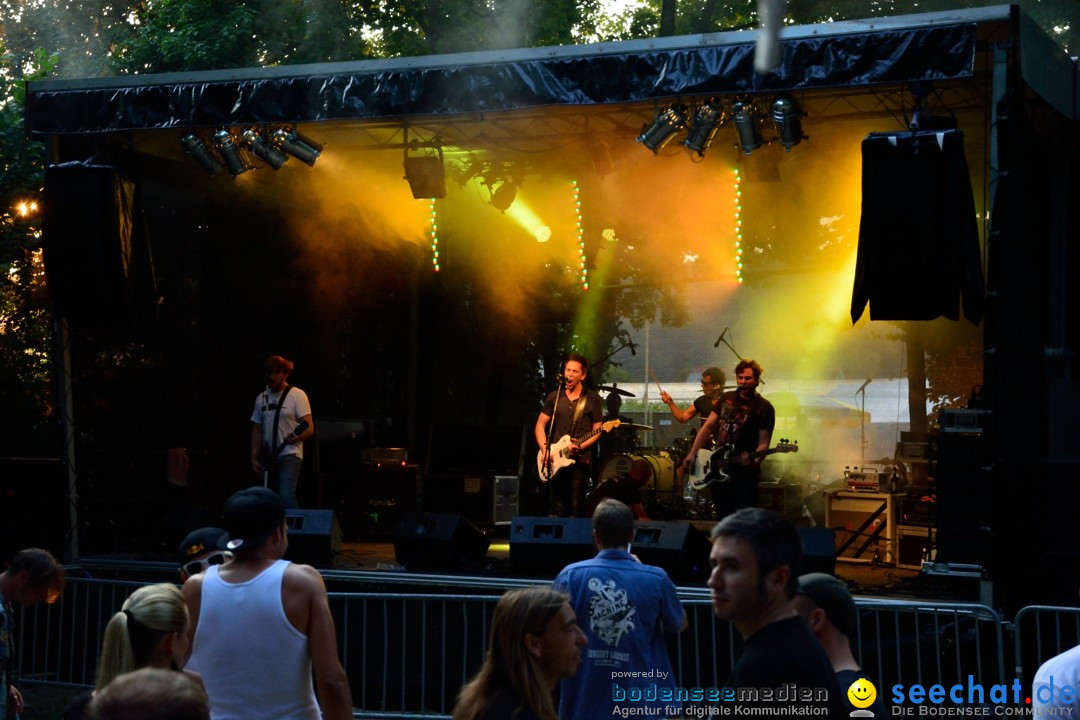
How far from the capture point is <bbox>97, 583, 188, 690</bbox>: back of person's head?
328cm

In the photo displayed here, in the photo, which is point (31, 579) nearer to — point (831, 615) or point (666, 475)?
point (831, 615)

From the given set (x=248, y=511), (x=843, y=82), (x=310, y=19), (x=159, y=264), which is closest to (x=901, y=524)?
(x=843, y=82)

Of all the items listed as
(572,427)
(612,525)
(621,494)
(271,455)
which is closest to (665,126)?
(572,427)

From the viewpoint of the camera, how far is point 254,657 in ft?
12.2

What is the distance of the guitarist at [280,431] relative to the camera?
10.6 meters

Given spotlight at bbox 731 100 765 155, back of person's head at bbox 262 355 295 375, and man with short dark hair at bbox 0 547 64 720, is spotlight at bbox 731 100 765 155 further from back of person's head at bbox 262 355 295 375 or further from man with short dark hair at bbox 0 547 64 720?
man with short dark hair at bbox 0 547 64 720

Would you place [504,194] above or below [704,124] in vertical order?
above

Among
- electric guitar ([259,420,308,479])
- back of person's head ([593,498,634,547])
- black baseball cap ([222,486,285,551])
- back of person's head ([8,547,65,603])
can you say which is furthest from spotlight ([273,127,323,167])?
black baseball cap ([222,486,285,551])

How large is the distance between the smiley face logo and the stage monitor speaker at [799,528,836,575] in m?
4.72

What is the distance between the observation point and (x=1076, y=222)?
9.44 m

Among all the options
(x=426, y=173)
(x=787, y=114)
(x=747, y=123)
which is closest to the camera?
(x=787, y=114)

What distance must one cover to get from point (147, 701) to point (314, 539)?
291 inches

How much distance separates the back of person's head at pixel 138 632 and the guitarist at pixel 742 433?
21.0 feet

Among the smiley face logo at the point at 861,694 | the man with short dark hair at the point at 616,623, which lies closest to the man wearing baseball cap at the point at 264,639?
the man with short dark hair at the point at 616,623
